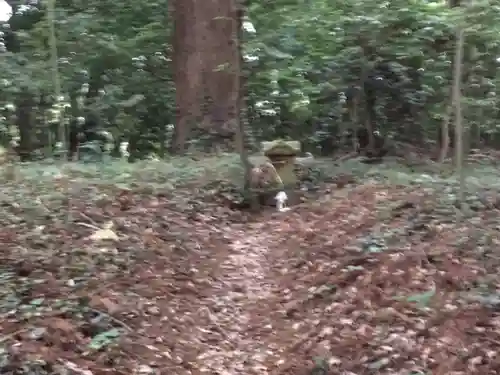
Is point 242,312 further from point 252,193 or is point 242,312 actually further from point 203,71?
point 203,71

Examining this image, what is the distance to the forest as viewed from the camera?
15.0ft

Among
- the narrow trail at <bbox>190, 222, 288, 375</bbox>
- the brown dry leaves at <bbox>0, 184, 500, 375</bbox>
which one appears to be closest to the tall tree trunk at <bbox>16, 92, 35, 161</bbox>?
the brown dry leaves at <bbox>0, 184, 500, 375</bbox>

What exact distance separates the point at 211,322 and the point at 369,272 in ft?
4.90

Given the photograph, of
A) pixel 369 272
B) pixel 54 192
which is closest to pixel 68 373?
pixel 369 272

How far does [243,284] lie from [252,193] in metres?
2.86

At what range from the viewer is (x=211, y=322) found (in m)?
5.33

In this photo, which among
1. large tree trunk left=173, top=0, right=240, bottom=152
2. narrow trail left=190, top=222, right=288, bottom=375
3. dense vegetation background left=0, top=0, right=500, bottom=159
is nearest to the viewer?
narrow trail left=190, top=222, right=288, bottom=375

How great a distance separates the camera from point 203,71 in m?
11.4

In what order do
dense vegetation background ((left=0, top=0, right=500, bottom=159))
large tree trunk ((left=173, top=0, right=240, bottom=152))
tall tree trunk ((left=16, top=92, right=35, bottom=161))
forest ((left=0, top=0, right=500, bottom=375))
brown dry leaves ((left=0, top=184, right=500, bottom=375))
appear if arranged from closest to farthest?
brown dry leaves ((left=0, top=184, right=500, bottom=375)) < forest ((left=0, top=0, right=500, bottom=375)) < large tree trunk ((left=173, top=0, right=240, bottom=152)) < dense vegetation background ((left=0, top=0, right=500, bottom=159)) < tall tree trunk ((left=16, top=92, right=35, bottom=161))

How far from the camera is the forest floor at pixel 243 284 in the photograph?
4.27 meters

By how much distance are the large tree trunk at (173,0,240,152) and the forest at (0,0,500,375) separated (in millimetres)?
29

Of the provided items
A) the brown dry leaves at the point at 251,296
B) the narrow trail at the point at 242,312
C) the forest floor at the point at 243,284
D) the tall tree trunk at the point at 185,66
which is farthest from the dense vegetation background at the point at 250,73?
the brown dry leaves at the point at 251,296

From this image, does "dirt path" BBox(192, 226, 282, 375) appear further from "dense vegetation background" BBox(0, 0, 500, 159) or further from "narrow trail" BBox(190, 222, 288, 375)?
"dense vegetation background" BBox(0, 0, 500, 159)

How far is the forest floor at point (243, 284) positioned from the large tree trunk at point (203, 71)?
3.42 metres
